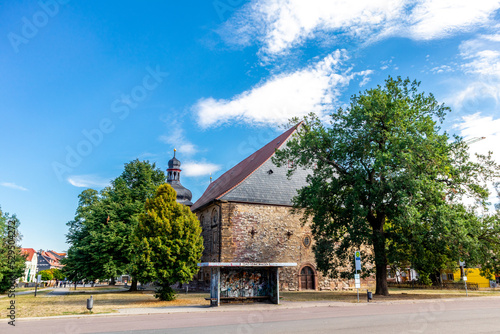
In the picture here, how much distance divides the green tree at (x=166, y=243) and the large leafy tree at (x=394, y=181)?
307 inches

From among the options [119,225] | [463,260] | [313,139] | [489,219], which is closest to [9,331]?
[313,139]

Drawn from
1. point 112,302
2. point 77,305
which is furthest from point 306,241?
point 77,305

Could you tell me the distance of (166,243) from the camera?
19.2 meters

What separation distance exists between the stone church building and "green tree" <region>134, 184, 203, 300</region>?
23.6 ft

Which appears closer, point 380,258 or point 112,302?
point 112,302

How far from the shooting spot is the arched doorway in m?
29.1

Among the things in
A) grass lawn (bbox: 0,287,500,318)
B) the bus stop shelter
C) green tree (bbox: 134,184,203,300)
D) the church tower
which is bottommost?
grass lawn (bbox: 0,287,500,318)

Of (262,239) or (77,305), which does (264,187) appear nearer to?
(262,239)

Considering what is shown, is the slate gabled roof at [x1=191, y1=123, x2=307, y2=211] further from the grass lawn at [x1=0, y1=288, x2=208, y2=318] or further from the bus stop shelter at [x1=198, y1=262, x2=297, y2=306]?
the bus stop shelter at [x1=198, y1=262, x2=297, y2=306]

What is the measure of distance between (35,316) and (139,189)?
1908 centimetres

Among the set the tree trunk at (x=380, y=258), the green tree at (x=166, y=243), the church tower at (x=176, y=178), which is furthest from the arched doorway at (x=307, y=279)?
the church tower at (x=176, y=178)

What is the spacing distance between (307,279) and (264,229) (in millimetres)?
5819

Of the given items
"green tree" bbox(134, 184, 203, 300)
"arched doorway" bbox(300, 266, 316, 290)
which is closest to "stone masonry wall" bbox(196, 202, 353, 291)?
"arched doorway" bbox(300, 266, 316, 290)

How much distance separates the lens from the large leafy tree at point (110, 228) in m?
27.5
